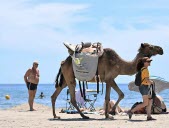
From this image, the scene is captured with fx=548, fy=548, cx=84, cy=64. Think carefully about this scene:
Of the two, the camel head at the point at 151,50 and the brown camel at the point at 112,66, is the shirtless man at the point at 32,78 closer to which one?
the brown camel at the point at 112,66

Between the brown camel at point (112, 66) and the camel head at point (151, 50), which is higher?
the camel head at point (151, 50)

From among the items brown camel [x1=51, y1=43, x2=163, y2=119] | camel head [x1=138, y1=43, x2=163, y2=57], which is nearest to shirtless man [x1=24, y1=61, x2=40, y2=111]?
brown camel [x1=51, y1=43, x2=163, y2=119]

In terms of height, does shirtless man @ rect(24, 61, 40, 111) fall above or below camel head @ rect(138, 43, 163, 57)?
below

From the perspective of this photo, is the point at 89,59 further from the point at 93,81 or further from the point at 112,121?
the point at 112,121

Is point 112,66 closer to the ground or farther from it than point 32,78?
farther from it

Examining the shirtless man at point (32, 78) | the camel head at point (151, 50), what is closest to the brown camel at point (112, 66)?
the camel head at point (151, 50)

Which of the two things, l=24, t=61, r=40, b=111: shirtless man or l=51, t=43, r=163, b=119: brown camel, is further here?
l=24, t=61, r=40, b=111: shirtless man

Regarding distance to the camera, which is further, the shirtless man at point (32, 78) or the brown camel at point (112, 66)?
the shirtless man at point (32, 78)

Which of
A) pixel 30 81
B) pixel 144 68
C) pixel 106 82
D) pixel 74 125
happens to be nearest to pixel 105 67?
pixel 106 82

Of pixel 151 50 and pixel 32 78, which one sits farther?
pixel 32 78

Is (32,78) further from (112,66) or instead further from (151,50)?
(151,50)

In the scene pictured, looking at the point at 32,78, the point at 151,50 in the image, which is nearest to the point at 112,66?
the point at 151,50

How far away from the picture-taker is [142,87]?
15.2 meters

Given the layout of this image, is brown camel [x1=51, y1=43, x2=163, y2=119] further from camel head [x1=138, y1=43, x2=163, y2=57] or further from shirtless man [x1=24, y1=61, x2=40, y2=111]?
shirtless man [x1=24, y1=61, x2=40, y2=111]
